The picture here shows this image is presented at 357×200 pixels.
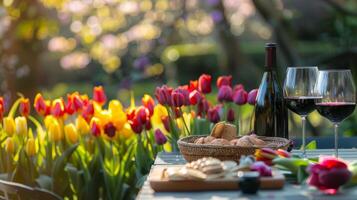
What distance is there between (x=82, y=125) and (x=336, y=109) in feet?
5.47

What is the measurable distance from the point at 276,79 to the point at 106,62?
22.8 ft

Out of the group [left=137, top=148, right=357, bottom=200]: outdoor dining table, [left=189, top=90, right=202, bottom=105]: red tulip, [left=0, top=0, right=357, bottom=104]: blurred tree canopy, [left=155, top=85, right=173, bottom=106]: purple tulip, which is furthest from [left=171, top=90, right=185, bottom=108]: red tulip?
[left=0, top=0, right=357, bottom=104]: blurred tree canopy

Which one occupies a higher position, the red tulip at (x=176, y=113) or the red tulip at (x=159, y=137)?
the red tulip at (x=176, y=113)

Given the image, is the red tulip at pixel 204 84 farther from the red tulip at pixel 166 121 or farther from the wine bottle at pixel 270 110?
the wine bottle at pixel 270 110

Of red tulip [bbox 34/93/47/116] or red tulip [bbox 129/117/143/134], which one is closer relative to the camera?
red tulip [bbox 129/117/143/134]

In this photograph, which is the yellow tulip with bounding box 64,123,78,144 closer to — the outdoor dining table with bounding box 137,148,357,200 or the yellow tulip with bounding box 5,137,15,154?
the yellow tulip with bounding box 5,137,15,154

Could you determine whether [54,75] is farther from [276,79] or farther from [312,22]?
[276,79]

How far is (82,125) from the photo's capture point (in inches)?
157

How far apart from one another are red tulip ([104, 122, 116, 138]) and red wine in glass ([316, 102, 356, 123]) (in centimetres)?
134

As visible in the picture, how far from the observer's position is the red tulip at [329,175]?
2102 millimetres

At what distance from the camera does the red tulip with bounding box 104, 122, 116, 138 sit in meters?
3.78

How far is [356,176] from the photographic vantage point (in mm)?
2201

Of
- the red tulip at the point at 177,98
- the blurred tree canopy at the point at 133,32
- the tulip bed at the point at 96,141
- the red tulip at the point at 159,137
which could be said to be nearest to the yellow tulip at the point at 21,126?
the tulip bed at the point at 96,141

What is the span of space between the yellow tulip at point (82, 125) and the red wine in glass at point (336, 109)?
158cm
